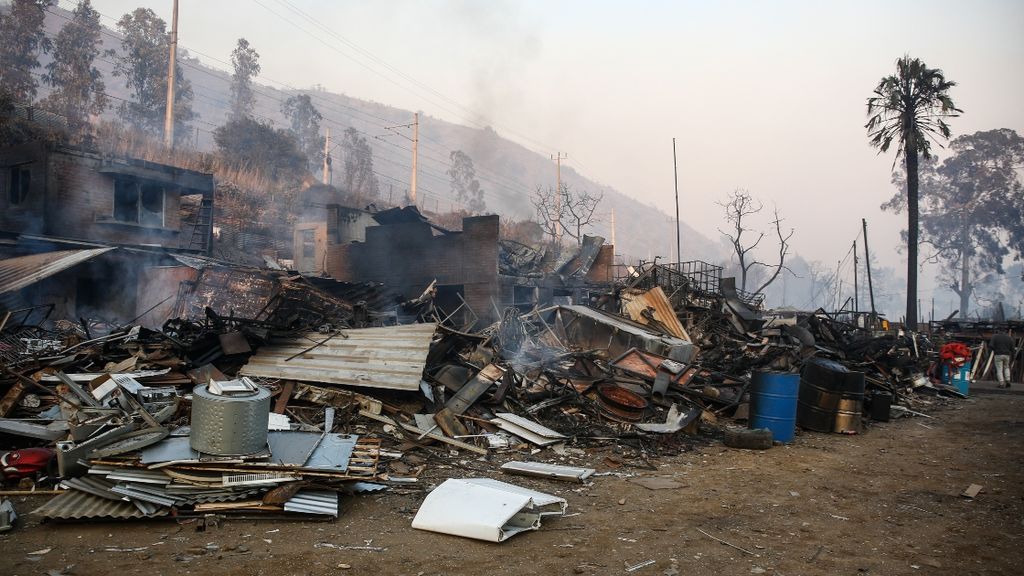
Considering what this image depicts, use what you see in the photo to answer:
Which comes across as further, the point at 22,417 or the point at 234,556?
the point at 22,417

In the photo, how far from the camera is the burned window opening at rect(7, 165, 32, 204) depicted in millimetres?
17984

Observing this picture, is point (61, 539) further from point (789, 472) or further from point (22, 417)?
point (789, 472)

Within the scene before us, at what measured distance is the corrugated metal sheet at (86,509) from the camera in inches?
173

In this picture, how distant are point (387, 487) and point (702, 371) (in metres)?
7.62

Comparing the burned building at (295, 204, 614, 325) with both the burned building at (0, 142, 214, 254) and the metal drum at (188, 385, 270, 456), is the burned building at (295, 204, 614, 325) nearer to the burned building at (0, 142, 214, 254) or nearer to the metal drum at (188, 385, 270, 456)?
the burned building at (0, 142, 214, 254)

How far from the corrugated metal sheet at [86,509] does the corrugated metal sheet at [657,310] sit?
1229 cm

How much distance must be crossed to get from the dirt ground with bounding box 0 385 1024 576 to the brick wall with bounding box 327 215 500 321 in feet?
33.6

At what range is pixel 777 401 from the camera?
856cm

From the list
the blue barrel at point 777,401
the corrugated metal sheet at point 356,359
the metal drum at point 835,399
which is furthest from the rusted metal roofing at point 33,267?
the metal drum at point 835,399

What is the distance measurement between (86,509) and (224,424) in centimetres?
111

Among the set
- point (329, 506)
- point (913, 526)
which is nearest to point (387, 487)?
point (329, 506)

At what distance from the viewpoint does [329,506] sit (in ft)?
16.1

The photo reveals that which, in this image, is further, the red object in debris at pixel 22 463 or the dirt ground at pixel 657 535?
the red object in debris at pixel 22 463

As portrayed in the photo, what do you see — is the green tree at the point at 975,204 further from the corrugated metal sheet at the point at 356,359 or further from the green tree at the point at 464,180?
the corrugated metal sheet at the point at 356,359
